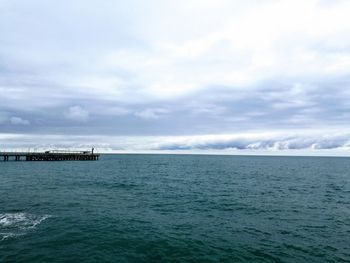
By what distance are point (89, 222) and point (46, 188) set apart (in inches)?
958

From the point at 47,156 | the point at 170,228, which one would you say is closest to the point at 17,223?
the point at 170,228

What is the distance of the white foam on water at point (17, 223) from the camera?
74.5 feet

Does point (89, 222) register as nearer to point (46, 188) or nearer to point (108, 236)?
point (108, 236)

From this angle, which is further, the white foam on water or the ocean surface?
the white foam on water

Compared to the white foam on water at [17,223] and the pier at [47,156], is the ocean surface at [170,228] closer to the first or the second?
the white foam on water at [17,223]

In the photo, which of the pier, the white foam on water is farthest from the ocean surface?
the pier

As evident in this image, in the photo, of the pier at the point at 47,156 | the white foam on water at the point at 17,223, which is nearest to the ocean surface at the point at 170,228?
the white foam on water at the point at 17,223

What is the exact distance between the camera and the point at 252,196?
1688 inches

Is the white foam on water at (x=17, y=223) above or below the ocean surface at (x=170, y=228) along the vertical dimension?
above

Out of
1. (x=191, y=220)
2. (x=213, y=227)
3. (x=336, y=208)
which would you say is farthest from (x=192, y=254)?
(x=336, y=208)

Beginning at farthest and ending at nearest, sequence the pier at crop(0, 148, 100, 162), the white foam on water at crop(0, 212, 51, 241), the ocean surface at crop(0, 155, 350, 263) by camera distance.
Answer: the pier at crop(0, 148, 100, 162)
the white foam on water at crop(0, 212, 51, 241)
the ocean surface at crop(0, 155, 350, 263)

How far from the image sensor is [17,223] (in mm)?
25391

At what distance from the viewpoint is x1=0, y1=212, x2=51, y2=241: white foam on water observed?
22706mm

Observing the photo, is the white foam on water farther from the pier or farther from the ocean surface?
the pier
